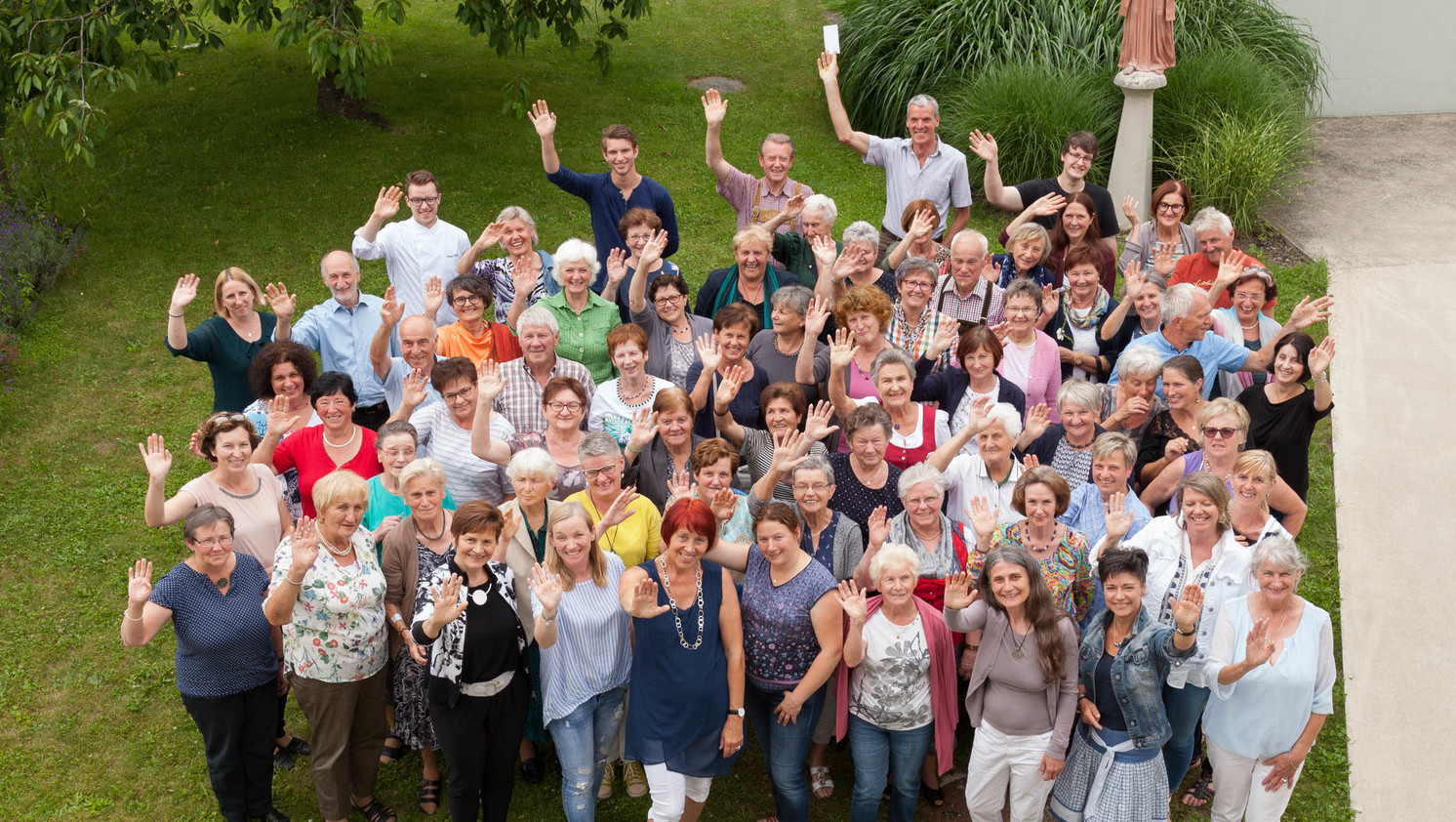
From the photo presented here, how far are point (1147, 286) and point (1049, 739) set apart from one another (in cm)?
320

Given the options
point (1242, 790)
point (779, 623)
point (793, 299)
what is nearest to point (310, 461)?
point (779, 623)

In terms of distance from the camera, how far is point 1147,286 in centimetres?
791

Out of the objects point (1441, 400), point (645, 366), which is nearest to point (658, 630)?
point (645, 366)

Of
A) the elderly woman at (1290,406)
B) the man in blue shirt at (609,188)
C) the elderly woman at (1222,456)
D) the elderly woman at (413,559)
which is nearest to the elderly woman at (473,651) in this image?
the elderly woman at (413,559)

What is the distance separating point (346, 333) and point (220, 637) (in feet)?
8.46

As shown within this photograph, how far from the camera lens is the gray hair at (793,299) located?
7.54 meters

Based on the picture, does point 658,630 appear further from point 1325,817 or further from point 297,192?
point 297,192

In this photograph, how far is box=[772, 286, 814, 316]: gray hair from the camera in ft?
24.7

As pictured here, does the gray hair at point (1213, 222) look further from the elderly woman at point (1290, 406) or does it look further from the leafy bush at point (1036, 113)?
the leafy bush at point (1036, 113)

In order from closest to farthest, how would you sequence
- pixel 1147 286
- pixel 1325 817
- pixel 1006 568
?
pixel 1006 568, pixel 1325 817, pixel 1147 286

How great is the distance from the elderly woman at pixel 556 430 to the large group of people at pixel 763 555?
0.02 m

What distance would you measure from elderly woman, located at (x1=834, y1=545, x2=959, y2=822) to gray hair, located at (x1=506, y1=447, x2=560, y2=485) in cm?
160

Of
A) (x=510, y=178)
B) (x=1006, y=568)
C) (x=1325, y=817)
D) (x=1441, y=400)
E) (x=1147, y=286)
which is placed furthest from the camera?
(x=510, y=178)

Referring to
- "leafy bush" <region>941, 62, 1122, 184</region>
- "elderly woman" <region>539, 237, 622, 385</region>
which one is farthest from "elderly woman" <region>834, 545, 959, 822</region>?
"leafy bush" <region>941, 62, 1122, 184</region>
